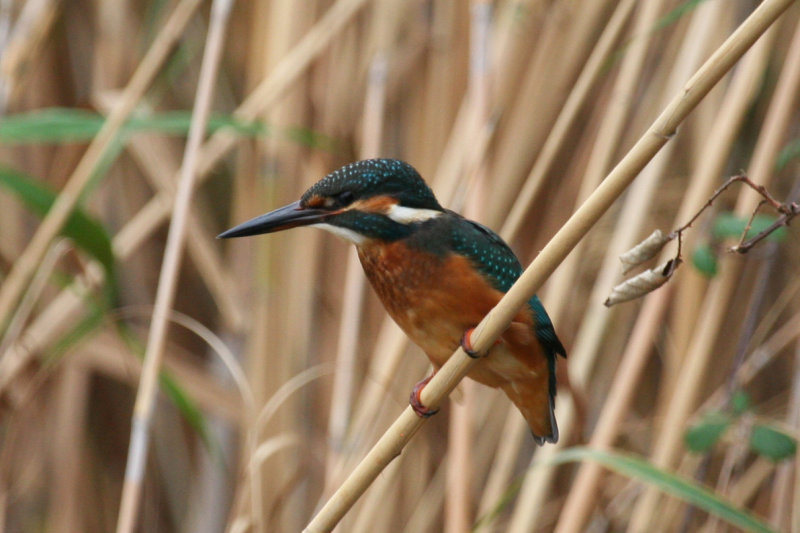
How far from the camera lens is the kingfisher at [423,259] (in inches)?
50.1

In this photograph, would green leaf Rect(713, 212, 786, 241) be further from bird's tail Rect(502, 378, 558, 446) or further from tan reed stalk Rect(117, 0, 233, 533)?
tan reed stalk Rect(117, 0, 233, 533)

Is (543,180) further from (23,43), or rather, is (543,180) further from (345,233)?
(23,43)

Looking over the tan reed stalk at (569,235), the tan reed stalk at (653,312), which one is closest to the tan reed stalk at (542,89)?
the tan reed stalk at (653,312)

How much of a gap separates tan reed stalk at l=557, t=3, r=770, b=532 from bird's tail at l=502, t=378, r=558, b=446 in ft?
0.50

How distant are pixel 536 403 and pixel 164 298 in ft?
2.24

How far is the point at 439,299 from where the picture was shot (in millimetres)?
1318

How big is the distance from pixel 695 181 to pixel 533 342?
1.72 ft

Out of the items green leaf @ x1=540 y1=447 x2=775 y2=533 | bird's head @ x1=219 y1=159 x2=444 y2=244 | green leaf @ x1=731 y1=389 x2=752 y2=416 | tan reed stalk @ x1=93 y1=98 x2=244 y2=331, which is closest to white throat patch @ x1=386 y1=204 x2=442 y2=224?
bird's head @ x1=219 y1=159 x2=444 y2=244

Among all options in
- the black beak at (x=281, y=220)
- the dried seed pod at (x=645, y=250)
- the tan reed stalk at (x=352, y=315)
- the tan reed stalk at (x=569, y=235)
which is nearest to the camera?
the tan reed stalk at (x=569, y=235)

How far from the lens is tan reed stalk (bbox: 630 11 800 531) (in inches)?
61.7

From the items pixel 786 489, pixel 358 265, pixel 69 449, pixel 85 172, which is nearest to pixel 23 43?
pixel 85 172

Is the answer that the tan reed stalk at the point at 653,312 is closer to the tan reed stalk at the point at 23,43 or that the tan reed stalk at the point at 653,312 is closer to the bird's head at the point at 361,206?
the bird's head at the point at 361,206

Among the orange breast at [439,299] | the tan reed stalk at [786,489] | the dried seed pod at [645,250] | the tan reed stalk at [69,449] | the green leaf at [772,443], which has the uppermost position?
the dried seed pod at [645,250]

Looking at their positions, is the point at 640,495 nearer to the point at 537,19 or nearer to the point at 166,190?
the point at 537,19
